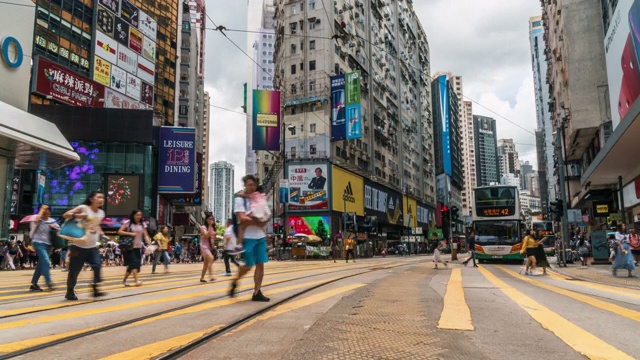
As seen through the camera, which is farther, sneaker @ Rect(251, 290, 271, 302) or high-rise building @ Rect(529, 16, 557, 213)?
high-rise building @ Rect(529, 16, 557, 213)

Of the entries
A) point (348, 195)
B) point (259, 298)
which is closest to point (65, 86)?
point (348, 195)

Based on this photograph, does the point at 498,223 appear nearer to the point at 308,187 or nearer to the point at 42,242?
the point at 42,242

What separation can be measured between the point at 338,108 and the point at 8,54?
3211cm

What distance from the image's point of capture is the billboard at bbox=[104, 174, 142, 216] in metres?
41.9

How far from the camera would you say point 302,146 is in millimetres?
51875

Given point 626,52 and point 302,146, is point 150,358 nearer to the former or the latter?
point 626,52

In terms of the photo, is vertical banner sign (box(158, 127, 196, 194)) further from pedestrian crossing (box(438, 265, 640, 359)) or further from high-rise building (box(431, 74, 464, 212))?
high-rise building (box(431, 74, 464, 212))

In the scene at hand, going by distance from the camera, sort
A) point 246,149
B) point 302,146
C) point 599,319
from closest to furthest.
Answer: point 599,319, point 302,146, point 246,149

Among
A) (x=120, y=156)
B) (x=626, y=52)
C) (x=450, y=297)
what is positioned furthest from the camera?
(x=120, y=156)

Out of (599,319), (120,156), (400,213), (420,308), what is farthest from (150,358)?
(400,213)

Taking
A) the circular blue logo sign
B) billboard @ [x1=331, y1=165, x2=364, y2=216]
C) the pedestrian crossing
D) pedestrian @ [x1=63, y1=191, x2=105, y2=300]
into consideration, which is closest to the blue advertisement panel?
billboard @ [x1=331, y1=165, x2=364, y2=216]

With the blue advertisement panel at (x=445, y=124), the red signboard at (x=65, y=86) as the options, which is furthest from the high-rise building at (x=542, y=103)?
the red signboard at (x=65, y=86)

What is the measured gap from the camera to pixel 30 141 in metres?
22.1

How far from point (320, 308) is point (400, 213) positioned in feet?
214
